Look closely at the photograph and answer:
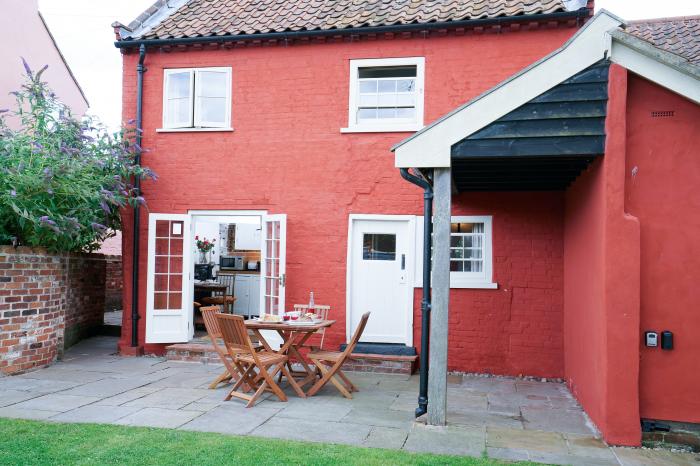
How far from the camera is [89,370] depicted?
8641 millimetres

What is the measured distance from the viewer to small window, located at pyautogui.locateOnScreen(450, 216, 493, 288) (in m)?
8.99

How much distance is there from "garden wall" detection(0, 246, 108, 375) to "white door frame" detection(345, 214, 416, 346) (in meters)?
4.48

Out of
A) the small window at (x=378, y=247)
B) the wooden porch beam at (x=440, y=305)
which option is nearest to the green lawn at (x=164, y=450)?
the wooden porch beam at (x=440, y=305)

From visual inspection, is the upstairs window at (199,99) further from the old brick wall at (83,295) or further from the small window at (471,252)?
the small window at (471,252)

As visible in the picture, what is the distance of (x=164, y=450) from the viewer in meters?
5.01

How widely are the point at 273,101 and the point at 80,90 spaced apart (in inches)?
432

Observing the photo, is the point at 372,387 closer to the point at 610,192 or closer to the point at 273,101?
the point at 610,192

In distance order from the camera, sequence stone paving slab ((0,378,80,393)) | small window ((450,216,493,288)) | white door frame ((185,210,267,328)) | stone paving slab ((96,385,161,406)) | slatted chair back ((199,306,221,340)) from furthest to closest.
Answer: white door frame ((185,210,267,328)) → small window ((450,216,493,288)) → slatted chair back ((199,306,221,340)) → stone paving slab ((0,378,80,393)) → stone paving slab ((96,385,161,406))

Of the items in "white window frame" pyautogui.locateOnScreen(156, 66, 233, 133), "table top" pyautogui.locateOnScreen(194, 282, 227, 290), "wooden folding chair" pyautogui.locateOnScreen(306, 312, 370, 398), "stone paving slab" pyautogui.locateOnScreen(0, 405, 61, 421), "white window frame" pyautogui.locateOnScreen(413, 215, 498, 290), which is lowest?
"stone paving slab" pyautogui.locateOnScreen(0, 405, 61, 421)

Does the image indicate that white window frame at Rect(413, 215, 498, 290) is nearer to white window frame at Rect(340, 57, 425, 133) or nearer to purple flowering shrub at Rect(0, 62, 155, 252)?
white window frame at Rect(340, 57, 425, 133)

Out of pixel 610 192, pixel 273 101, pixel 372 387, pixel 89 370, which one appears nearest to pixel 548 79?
pixel 610 192

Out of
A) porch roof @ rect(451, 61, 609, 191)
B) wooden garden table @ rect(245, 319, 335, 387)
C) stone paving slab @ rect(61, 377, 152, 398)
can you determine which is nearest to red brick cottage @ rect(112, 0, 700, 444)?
porch roof @ rect(451, 61, 609, 191)

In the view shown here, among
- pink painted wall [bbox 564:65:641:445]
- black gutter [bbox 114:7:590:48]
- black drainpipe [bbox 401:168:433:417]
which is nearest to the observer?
pink painted wall [bbox 564:65:641:445]

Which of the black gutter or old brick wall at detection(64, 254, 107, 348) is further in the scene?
old brick wall at detection(64, 254, 107, 348)
